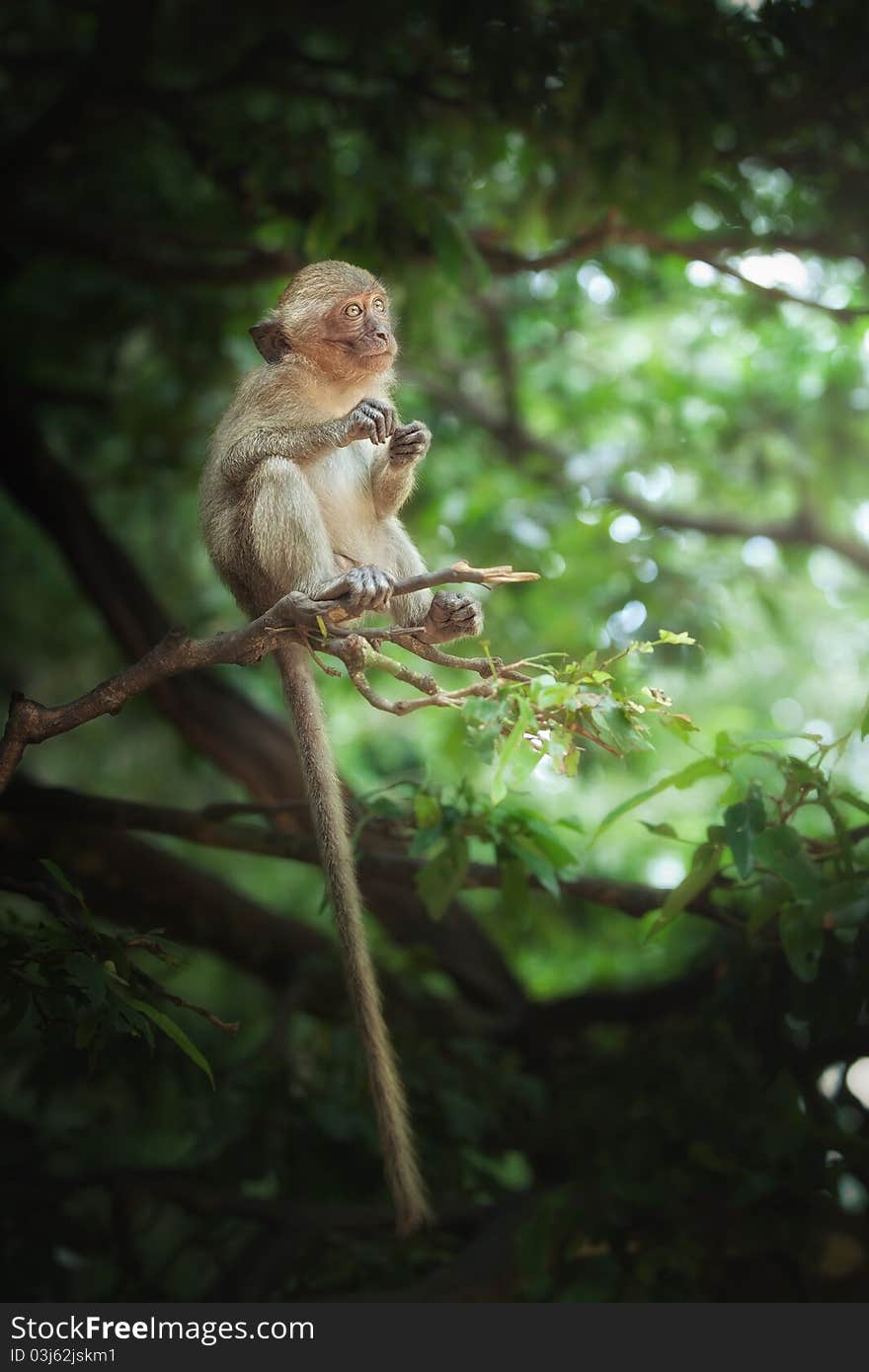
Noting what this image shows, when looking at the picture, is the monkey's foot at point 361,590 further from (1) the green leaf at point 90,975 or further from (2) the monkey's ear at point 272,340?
(1) the green leaf at point 90,975

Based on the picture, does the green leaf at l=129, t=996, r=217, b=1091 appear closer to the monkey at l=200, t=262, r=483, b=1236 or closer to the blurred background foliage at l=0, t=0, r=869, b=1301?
the blurred background foliage at l=0, t=0, r=869, b=1301

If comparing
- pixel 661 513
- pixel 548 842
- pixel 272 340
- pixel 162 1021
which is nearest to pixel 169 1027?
pixel 162 1021

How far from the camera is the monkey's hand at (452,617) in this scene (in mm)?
2846

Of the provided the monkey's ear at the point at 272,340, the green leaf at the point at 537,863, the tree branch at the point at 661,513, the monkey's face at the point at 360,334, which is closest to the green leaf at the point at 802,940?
the green leaf at the point at 537,863

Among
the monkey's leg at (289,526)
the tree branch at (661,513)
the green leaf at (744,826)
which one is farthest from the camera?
the tree branch at (661,513)

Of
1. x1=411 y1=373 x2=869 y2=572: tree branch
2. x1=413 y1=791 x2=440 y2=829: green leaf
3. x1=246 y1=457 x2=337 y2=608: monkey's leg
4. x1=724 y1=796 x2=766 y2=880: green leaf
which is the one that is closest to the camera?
x1=724 y1=796 x2=766 y2=880: green leaf

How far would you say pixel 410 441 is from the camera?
288 centimetres

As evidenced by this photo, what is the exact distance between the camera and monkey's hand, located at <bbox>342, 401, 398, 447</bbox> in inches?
107

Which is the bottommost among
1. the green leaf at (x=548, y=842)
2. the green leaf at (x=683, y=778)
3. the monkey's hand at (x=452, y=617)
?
the green leaf at (x=683, y=778)

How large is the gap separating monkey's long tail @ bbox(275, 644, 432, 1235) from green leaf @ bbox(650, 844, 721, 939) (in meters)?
0.65

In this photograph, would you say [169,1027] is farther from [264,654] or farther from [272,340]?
[272,340]

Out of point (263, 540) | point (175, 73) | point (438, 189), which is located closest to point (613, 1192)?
point (263, 540)

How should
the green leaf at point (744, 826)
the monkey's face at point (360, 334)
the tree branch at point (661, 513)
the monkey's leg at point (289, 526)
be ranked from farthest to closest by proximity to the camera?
1. the tree branch at point (661, 513)
2. the monkey's leg at point (289, 526)
3. the monkey's face at point (360, 334)
4. the green leaf at point (744, 826)

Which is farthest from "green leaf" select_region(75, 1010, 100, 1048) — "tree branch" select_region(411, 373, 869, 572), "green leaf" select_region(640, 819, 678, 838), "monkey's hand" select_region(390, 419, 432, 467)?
"tree branch" select_region(411, 373, 869, 572)
